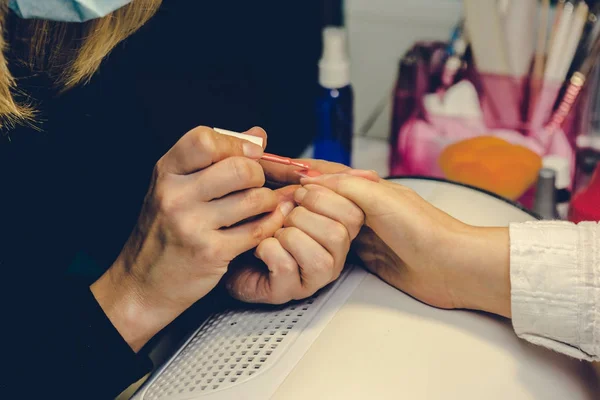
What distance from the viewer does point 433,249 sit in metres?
0.50

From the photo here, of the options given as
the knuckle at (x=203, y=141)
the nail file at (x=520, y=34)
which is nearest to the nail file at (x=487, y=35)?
the nail file at (x=520, y=34)

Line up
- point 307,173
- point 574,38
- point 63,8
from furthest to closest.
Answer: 1. point 574,38
2. point 307,173
3. point 63,8

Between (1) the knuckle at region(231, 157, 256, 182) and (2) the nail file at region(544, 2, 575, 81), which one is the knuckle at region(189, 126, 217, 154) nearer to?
(1) the knuckle at region(231, 157, 256, 182)

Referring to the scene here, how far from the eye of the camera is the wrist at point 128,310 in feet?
1.66

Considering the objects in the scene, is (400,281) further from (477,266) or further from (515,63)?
(515,63)

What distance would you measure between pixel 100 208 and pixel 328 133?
354mm

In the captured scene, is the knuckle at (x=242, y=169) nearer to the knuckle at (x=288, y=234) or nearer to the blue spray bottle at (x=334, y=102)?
the knuckle at (x=288, y=234)

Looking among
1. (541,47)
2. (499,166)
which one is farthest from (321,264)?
(541,47)

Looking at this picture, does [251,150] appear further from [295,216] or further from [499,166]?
[499,166]

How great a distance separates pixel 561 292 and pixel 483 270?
60 mm

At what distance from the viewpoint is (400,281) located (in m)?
0.51

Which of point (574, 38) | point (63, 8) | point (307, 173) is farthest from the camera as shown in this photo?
point (574, 38)

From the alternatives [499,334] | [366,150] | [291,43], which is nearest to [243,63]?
[291,43]

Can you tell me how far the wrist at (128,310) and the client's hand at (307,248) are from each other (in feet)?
0.29
